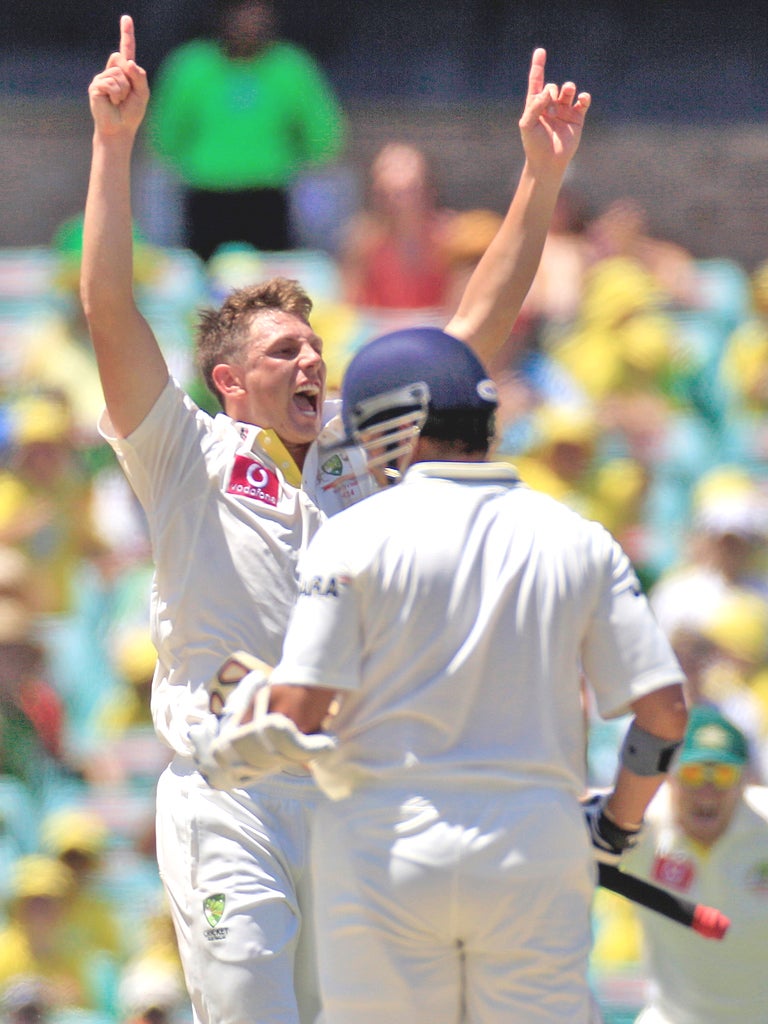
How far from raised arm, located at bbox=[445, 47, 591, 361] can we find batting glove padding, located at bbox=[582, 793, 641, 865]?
1.25 meters

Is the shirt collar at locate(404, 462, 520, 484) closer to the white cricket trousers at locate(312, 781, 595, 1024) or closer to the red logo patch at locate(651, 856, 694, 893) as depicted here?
the white cricket trousers at locate(312, 781, 595, 1024)

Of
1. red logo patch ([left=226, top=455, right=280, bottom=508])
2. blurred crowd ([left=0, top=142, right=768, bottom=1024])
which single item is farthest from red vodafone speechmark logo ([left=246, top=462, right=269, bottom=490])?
blurred crowd ([left=0, top=142, right=768, bottom=1024])

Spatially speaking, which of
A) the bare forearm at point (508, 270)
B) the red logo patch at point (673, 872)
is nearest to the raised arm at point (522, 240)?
the bare forearm at point (508, 270)

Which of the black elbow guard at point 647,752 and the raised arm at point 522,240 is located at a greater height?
the raised arm at point 522,240

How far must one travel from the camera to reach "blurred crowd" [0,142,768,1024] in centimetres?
616

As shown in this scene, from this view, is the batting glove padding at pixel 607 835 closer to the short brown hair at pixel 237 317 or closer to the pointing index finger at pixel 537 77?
the short brown hair at pixel 237 317

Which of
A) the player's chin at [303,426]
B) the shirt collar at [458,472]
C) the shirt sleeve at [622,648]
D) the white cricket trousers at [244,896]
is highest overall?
the shirt collar at [458,472]

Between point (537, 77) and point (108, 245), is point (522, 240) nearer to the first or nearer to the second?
point (537, 77)

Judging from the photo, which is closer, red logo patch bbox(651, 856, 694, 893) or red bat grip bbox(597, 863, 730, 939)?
red bat grip bbox(597, 863, 730, 939)

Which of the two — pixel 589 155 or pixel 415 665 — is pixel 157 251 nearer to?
pixel 589 155

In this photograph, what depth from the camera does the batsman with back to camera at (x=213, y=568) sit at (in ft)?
11.5

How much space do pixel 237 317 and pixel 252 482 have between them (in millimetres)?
426

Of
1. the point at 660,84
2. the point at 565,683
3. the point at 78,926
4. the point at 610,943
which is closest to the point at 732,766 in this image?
the point at 610,943

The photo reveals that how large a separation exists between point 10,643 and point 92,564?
1.84ft
